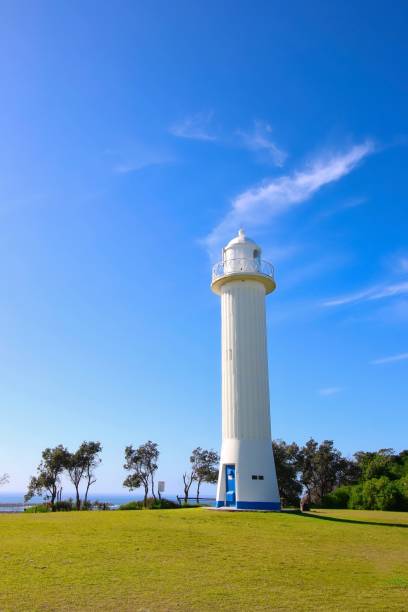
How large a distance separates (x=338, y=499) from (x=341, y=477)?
43.5ft

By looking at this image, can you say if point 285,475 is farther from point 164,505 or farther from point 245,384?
point 245,384

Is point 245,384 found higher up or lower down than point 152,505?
higher up

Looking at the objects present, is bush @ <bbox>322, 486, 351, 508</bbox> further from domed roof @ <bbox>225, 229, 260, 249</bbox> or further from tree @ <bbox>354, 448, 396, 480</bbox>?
domed roof @ <bbox>225, 229, 260, 249</bbox>

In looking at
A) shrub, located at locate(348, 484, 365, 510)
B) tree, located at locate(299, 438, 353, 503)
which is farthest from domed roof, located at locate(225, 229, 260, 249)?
tree, located at locate(299, 438, 353, 503)

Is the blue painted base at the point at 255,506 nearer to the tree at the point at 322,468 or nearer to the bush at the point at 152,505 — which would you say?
the bush at the point at 152,505

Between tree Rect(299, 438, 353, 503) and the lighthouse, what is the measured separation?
23.3 metres

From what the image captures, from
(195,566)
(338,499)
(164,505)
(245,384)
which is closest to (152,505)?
(164,505)

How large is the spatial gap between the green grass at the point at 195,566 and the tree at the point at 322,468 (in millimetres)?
29420

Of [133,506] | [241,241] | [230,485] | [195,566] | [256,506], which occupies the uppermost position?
[241,241]

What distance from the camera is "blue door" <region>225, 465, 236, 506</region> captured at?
24.7 metres

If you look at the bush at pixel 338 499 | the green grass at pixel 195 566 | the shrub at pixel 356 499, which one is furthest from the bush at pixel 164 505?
the green grass at pixel 195 566

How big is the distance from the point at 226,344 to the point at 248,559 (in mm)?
15406

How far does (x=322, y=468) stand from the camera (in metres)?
47.2

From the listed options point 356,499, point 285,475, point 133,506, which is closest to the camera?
point 133,506
